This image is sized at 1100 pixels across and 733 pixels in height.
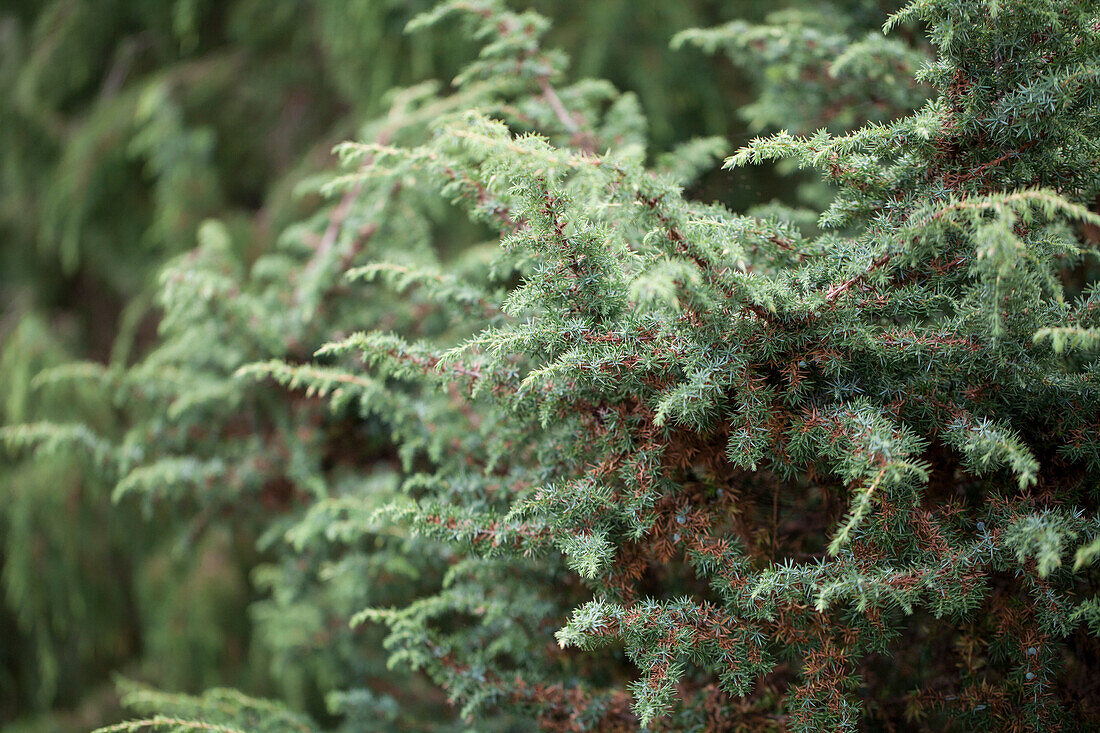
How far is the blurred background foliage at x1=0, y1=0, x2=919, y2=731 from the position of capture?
197 cm

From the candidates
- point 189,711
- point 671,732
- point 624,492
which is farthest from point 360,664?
point 624,492

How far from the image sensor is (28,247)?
A: 2844 millimetres

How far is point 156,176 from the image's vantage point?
245 cm

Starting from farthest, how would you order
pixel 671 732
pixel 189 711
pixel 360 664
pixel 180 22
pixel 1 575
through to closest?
pixel 1 575
pixel 180 22
pixel 360 664
pixel 189 711
pixel 671 732

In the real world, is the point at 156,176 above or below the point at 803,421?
above

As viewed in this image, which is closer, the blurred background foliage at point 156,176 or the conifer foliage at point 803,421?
the conifer foliage at point 803,421

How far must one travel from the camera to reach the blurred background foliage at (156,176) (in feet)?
6.45

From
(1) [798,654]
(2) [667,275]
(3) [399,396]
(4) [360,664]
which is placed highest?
(2) [667,275]

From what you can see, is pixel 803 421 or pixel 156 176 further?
pixel 156 176

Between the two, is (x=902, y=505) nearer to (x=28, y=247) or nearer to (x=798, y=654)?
(x=798, y=654)

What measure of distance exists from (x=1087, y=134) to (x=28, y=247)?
11.6 feet

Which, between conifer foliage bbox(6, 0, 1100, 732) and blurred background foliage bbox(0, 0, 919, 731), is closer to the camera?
conifer foliage bbox(6, 0, 1100, 732)

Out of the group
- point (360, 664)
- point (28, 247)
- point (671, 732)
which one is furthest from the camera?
point (28, 247)

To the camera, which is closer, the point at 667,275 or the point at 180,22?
the point at 667,275
